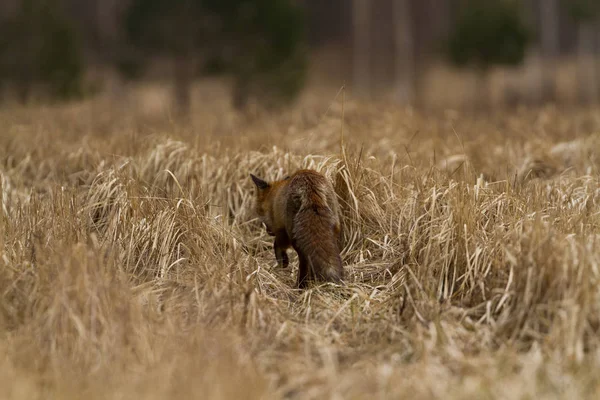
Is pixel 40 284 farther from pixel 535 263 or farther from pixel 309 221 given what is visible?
pixel 535 263

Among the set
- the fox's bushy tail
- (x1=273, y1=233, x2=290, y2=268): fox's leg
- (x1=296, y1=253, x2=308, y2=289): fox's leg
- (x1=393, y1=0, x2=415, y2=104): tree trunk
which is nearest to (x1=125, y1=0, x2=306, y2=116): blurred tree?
(x1=393, y1=0, x2=415, y2=104): tree trunk

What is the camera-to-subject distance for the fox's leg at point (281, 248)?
198 inches

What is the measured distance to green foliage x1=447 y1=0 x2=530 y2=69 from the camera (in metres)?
19.5

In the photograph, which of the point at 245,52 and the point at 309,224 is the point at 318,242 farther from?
the point at 245,52

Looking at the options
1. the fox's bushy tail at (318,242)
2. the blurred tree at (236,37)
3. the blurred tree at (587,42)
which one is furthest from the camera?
the blurred tree at (587,42)

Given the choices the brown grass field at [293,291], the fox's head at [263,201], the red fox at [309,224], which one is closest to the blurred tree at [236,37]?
the brown grass field at [293,291]

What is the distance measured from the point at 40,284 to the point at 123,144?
352 cm

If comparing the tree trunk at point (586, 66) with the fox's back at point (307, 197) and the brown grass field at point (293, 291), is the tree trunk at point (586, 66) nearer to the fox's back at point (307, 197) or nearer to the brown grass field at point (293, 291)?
the brown grass field at point (293, 291)

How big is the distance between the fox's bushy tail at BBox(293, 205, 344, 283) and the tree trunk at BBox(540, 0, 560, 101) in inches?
761

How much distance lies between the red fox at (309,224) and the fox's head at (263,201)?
0.10 metres

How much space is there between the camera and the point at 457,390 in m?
3.15

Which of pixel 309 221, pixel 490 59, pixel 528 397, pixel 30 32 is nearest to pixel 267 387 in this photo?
pixel 528 397

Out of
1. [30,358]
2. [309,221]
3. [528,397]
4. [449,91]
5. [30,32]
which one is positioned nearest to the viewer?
[528,397]

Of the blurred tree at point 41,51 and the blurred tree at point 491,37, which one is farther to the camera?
the blurred tree at point 491,37
